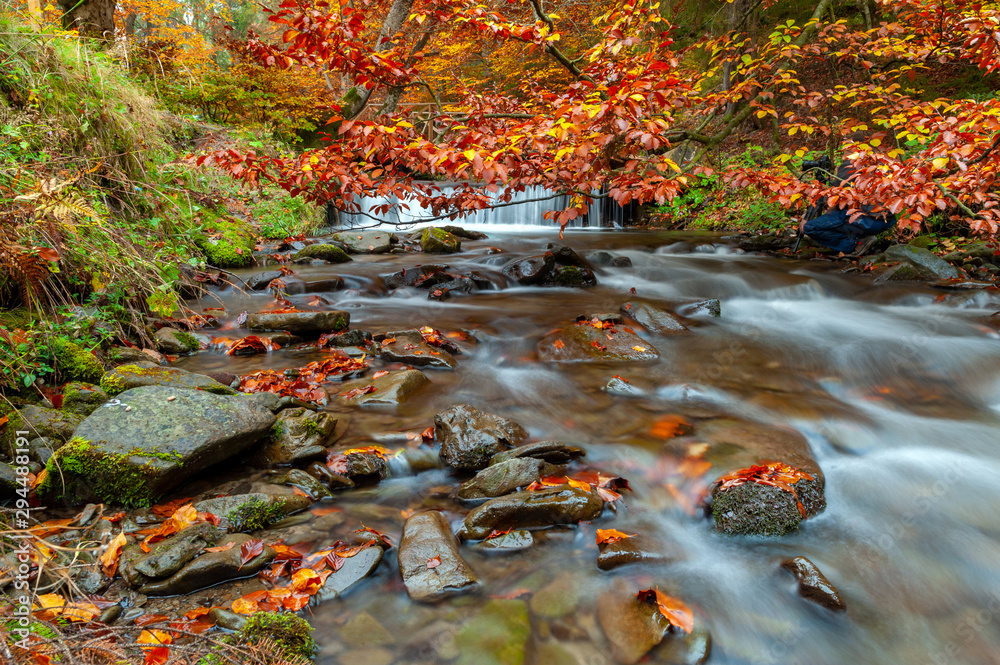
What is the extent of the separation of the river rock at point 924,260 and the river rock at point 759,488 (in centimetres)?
629

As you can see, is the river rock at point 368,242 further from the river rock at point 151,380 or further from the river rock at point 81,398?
the river rock at point 81,398

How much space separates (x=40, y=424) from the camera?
9.98 ft

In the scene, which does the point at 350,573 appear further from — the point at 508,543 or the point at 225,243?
the point at 225,243

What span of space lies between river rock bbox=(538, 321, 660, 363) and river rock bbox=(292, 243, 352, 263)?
5061mm

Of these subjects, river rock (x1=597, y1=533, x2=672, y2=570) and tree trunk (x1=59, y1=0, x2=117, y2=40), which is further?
tree trunk (x1=59, y1=0, x2=117, y2=40)

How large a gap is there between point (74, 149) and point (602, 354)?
5076 millimetres

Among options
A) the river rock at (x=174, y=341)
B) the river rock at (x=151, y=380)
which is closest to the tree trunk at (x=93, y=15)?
the river rock at (x=174, y=341)

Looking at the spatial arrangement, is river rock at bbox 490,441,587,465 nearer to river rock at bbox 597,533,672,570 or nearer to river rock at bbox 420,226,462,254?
river rock at bbox 597,533,672,570

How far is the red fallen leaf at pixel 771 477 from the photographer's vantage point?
3.02 metres

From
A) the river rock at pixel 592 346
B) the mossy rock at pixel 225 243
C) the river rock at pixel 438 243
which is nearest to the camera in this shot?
the river rock at pixel 592 346

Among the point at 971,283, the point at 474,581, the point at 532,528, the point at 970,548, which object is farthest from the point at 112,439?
the point at 971,283

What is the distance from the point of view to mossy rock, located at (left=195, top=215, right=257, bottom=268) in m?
8.23

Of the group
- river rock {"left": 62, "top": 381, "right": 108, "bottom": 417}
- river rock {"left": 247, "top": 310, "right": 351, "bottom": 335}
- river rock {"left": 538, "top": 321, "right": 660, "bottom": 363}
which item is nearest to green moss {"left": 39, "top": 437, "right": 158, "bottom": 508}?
river rock {"left": 62, "top": 381, "right": 108, "bottom": 417}

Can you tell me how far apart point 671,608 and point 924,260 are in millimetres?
8549
